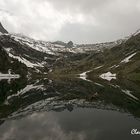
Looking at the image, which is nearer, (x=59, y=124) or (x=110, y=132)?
(x=110, y=132)

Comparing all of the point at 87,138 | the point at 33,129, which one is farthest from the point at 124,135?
the point at 33,129

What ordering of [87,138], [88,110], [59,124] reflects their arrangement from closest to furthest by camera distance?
[87,138]
[59,124]
[88,110]

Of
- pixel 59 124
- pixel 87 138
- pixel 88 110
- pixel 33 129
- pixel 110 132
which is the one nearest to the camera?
pixel 87 138

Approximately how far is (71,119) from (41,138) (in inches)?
588

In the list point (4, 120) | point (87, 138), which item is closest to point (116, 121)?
point (87, 138)

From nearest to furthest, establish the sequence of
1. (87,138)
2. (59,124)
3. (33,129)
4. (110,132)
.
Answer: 1. (87,138)
2. (110,132)
3. (33,129)
4. (59,124)

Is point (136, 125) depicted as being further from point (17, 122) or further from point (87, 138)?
point (17, 122)

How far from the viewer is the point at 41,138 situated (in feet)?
111

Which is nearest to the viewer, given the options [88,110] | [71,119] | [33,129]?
[33,129]

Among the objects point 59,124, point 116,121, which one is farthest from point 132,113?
point 59,124

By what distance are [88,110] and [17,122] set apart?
1938cm

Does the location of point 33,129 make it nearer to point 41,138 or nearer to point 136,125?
point 41,138

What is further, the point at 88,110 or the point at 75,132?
the point at 88,110

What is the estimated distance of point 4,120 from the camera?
45781 mm
